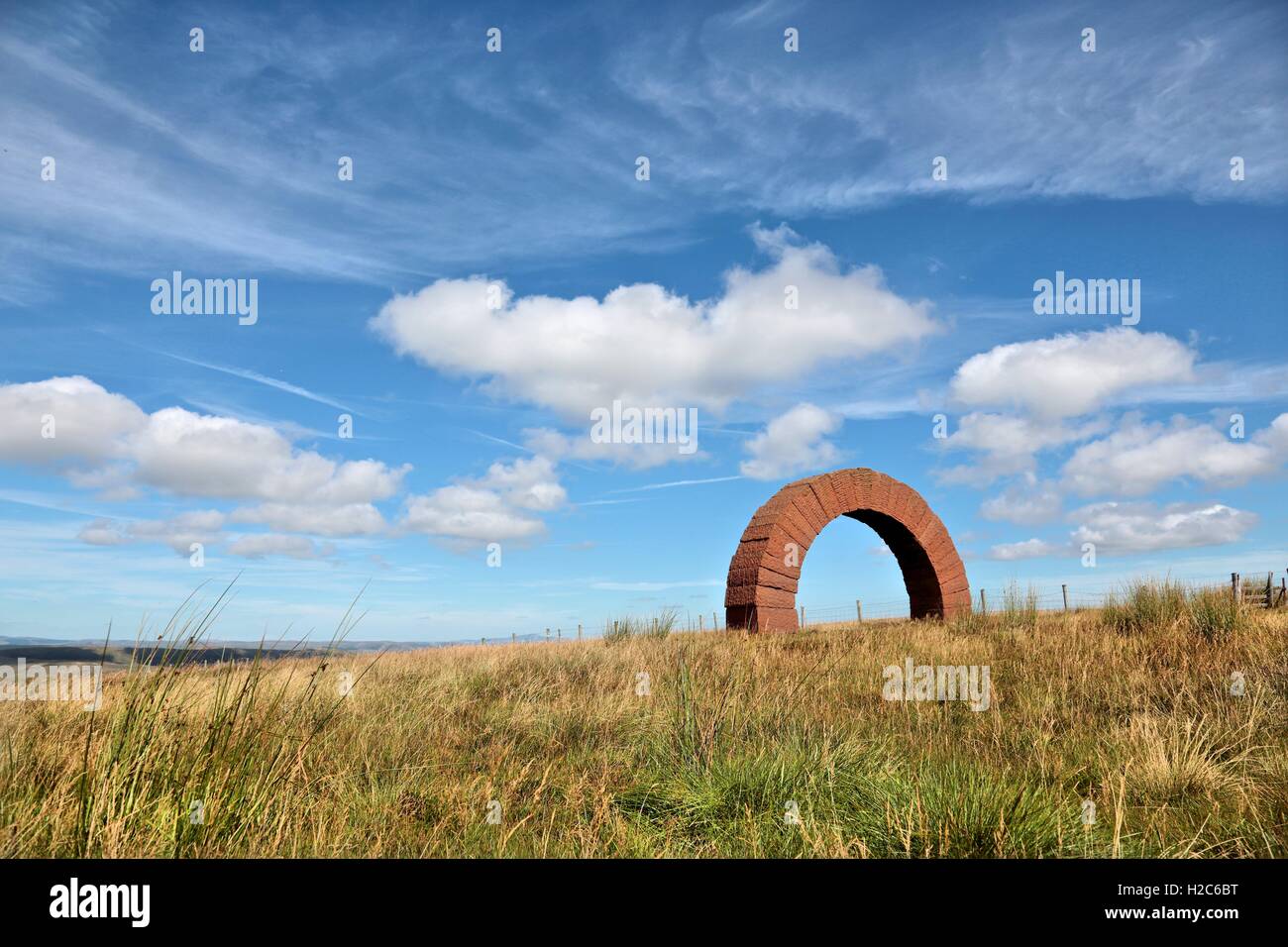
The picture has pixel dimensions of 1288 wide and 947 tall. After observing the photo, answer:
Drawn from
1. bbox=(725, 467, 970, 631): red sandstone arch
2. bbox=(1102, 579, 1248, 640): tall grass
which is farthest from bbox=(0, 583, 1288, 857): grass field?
bbox=(725, 467, 970, 631): red sandstone arch

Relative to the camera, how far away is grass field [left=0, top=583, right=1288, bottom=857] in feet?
11.3

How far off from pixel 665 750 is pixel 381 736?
230 centimetres

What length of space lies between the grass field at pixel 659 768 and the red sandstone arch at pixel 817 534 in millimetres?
6360

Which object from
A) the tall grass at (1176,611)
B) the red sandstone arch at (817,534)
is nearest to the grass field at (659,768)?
the tall grass at (1176,611)

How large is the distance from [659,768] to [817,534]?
11088 mm

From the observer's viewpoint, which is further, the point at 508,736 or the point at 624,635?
the point at 624,635

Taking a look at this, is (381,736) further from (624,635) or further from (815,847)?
(624,635)

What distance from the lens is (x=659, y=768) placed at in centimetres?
482

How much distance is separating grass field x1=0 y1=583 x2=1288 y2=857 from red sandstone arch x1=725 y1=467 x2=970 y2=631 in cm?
Answer: 636

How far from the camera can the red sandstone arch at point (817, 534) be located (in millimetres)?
14617

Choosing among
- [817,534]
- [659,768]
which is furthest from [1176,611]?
[659,768]

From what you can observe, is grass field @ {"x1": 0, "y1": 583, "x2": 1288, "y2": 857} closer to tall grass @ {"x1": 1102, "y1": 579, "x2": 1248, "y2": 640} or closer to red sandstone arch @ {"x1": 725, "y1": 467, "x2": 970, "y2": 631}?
tall grass @ {"x1": 1102, "y1": 579, "x2": 1248, "y2": 640}
